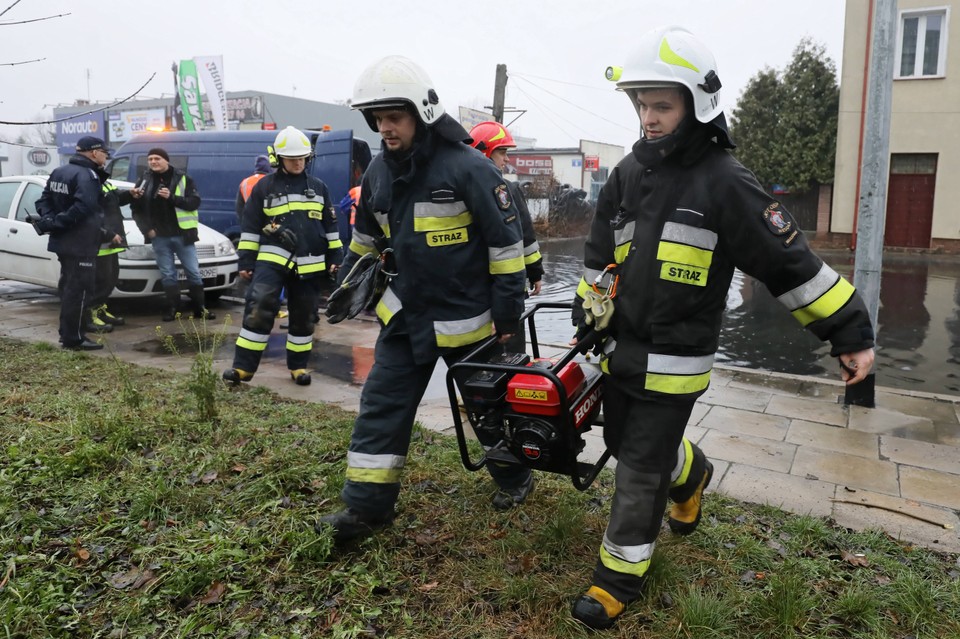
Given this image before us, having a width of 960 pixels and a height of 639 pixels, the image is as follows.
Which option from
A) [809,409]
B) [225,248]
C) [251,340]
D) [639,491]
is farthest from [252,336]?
[809,409]

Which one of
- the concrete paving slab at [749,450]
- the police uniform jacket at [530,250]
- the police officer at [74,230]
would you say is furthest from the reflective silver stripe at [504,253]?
the police officer at [74,230]

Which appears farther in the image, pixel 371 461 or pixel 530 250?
pixel 530 250

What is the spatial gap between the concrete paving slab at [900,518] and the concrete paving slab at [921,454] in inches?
26.6

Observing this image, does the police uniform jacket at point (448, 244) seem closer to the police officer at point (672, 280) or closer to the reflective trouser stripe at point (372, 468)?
the reflective trouser stripe at point (372, 468)

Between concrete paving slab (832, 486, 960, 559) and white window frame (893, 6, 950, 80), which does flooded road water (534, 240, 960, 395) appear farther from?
white window frame (893, 6, 950, 80)

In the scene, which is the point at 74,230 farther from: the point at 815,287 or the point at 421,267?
the point at 815,287

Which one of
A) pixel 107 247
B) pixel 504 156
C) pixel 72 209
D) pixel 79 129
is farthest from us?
pixel 79 129

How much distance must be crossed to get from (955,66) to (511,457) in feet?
64.0

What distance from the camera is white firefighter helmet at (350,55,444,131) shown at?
10.1 feet

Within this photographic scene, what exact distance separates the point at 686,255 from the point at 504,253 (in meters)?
0.94

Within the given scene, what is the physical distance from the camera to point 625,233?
275 cm

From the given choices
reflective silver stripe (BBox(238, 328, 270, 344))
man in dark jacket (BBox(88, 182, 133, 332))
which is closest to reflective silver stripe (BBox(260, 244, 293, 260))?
reflective silver stripe (BBox(238, 328, 270, 344))

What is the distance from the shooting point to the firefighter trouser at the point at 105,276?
26.3 ft

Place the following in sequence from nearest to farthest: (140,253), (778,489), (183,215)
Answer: (778,489)
(183,215)
(140,253)
